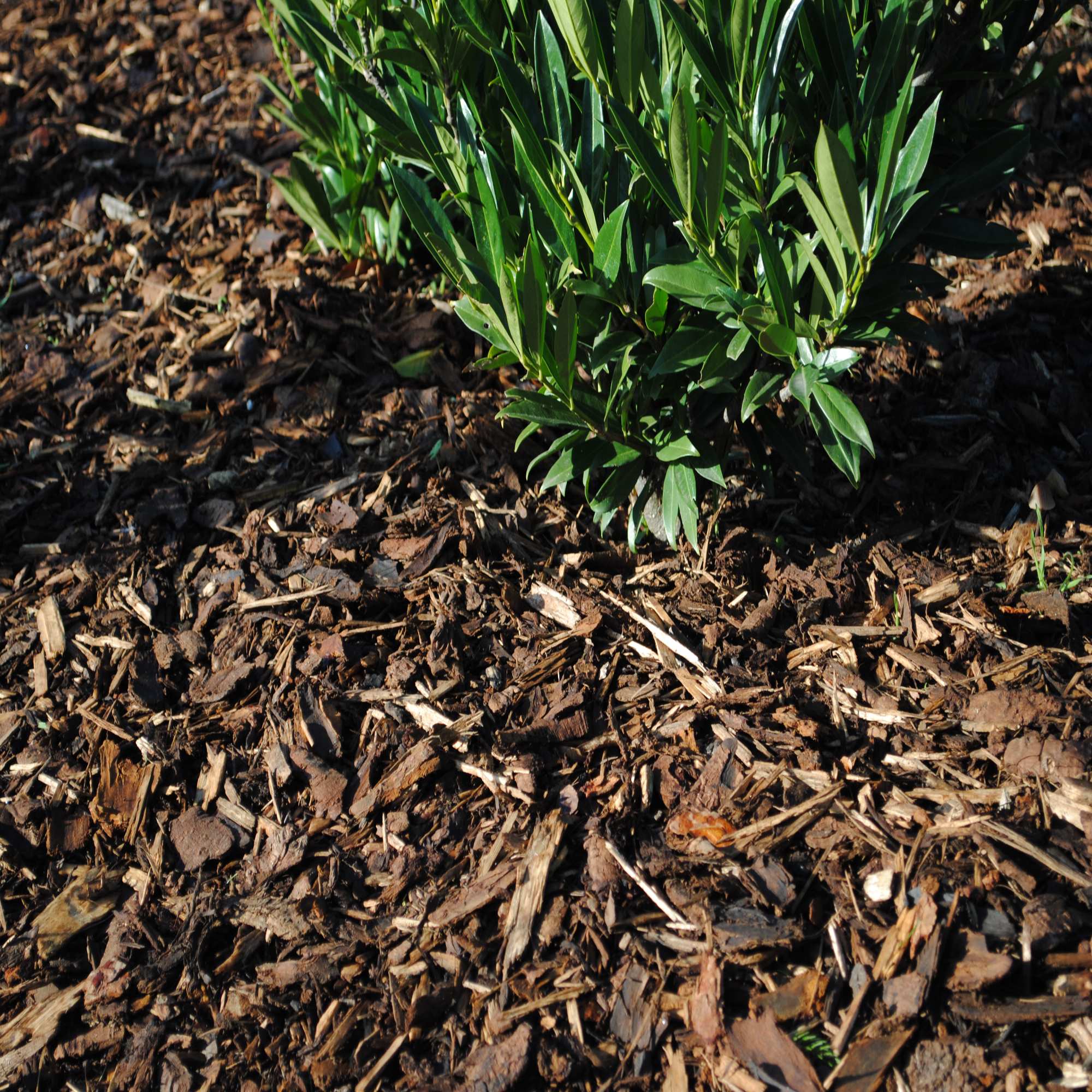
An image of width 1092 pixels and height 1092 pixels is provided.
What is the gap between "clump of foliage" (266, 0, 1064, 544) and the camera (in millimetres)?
2014

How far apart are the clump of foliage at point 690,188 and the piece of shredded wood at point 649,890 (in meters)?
0.83

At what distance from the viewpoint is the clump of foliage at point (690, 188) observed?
2014 millimetres

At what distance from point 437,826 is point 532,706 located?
39 centimetres

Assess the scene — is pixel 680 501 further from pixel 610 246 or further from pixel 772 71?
pixel 772 71

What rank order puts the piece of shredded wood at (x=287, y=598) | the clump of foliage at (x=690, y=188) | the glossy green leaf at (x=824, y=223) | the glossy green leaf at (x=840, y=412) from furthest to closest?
the piece of shredded wood at (x=287, y=598)
the glossy green leaf at (x=840, y=412)
the clump of foliage at (x=690, y=188)
the glossy green leaf at (x=824, y=223)

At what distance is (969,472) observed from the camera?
2.99 m

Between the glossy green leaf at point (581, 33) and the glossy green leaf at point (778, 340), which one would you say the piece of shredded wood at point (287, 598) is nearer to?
the glossy green leaf at point (778, 340)

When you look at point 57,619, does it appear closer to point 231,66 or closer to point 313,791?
point 313,791

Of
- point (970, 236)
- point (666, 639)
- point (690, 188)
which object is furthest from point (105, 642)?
point (970, 236)

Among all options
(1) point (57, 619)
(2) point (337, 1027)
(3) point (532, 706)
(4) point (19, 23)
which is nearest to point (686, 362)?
(3) point (532, 706)

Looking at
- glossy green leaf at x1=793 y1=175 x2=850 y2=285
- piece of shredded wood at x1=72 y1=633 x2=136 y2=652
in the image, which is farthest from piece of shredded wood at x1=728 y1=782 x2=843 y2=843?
piece of shredded wood at x1=72 y1=633 x2=136 y2=652

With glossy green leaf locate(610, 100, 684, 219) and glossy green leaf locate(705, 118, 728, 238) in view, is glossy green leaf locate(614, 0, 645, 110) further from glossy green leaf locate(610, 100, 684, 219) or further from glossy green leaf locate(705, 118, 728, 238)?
glossy green leaf locate(705, 118, 728, 238)

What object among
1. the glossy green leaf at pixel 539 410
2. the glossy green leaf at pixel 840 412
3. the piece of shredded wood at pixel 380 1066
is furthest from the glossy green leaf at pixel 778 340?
the piece of shredded wood at pixel 380 1066

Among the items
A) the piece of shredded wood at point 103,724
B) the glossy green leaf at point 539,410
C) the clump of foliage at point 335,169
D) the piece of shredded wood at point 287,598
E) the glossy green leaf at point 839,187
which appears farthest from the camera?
the clump of foliage at point 335,169
